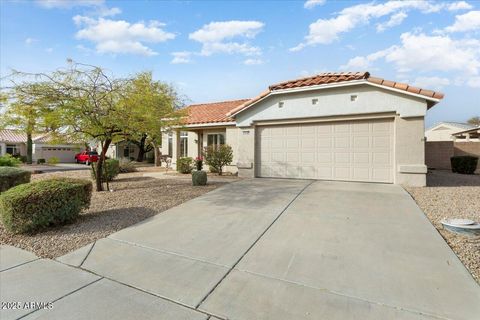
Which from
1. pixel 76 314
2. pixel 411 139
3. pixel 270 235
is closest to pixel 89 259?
pixel 76 314

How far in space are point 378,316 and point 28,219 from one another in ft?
19.9

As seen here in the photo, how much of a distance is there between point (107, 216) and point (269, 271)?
14.4ft

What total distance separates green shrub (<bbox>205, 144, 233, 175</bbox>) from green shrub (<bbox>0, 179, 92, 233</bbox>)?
743 centimetres

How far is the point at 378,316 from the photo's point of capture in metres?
2.45

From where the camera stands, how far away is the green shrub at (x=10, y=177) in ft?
26.2

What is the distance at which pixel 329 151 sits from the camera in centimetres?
1024

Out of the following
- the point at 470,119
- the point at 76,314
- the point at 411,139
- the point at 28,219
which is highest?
the point at 470,119

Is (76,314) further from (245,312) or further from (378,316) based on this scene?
(378,316)

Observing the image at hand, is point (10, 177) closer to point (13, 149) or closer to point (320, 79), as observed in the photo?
point (320, 79)

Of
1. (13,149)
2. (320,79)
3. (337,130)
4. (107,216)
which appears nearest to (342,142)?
(337,130)

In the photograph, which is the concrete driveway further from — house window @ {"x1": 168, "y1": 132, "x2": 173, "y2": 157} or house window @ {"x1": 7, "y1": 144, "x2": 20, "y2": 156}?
house window @ {"x1": 7, "y1": 144, "x2": 20, "y2": 156}

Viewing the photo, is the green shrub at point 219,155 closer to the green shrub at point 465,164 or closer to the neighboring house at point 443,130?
the green shrub at point 465,164

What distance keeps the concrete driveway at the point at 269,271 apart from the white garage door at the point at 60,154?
35.3 meters

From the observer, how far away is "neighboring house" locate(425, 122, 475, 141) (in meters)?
31.4
